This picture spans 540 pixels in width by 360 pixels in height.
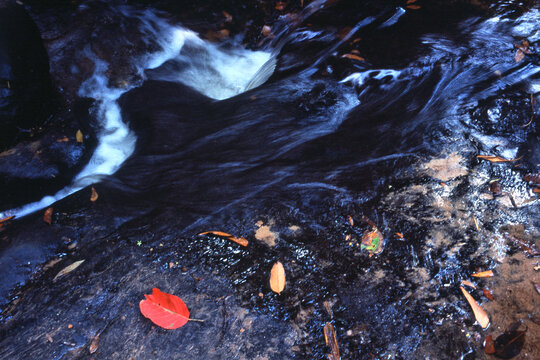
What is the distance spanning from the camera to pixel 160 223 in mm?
2941

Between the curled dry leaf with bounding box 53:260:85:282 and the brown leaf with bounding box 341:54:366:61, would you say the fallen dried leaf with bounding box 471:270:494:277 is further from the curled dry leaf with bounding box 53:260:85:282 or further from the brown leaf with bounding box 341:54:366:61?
the brown leaf with bounding box 341:54:366:61

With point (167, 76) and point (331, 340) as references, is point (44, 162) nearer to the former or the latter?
point (167, 76)

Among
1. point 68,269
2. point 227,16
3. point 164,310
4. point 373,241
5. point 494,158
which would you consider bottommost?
point 494,158

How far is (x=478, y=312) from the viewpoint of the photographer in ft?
6.88

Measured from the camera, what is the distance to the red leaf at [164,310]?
7.36ft

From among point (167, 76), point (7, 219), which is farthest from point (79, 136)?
point (167, 76)

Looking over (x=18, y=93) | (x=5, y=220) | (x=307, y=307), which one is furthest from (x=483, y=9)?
(x=5, y=220)

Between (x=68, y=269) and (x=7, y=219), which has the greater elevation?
(x=7, y=219)

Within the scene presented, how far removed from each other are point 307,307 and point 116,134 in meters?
3.74

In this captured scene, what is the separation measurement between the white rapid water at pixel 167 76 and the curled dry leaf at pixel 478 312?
385 cm

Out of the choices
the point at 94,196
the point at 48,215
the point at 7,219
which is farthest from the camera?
the point at 7,219

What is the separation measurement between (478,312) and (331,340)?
38.6 inches

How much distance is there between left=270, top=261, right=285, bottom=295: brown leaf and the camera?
2.36 metres

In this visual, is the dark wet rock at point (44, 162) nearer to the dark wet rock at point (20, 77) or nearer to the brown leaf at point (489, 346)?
the dark wet rock at point (20, 77)
